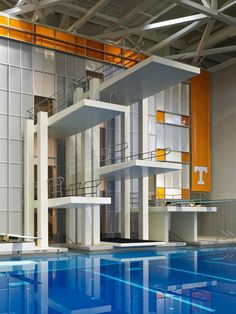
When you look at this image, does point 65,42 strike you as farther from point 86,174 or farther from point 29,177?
point 29,177

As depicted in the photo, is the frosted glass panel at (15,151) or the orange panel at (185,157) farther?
the orange panel at (185,157)

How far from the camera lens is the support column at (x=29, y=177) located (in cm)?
2070

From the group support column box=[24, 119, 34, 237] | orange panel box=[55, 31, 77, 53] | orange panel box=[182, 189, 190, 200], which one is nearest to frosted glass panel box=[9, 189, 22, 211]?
support column box=[24, 119, 34, 237]

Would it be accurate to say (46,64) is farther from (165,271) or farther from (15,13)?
(165,271)

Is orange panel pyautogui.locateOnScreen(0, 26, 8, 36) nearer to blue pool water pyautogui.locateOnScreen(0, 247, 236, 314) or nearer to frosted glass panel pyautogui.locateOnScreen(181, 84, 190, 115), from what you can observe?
blue pool water pyautogui.locateOnScreen(0, 247, 236, 314)

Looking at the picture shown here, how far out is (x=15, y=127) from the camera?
880 inches

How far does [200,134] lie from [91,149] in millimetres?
12000

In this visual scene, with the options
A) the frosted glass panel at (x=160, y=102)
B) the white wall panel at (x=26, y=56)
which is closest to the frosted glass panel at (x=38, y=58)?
the white wall panel at (x=26, y=56)

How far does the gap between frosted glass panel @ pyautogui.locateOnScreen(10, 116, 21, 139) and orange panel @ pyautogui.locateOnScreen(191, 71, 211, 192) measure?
43.0 feet

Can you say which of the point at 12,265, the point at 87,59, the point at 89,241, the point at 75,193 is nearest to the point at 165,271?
the point at 12,265

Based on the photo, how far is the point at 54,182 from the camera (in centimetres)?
2345

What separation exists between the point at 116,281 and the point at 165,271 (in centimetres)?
265

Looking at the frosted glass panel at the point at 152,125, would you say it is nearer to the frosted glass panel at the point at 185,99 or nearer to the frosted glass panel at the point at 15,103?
the frosted glass panel at the point at 185,99

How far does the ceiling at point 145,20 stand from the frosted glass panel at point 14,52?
1.54 metres
